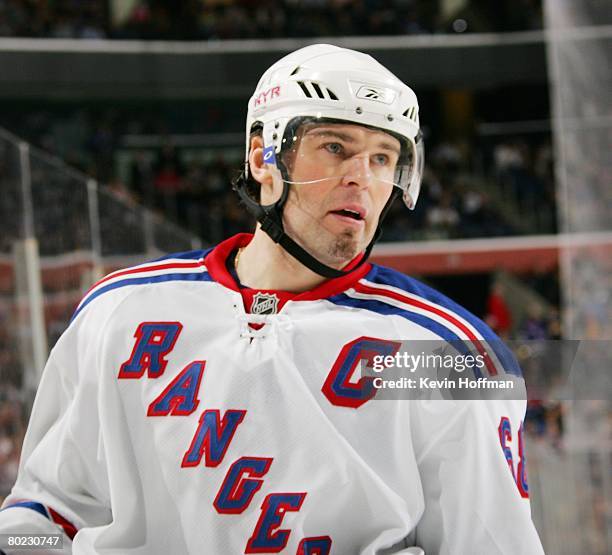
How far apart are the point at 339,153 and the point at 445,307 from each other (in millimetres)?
312

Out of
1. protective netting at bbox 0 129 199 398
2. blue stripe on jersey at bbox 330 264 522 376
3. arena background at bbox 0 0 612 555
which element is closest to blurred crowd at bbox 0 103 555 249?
arena background at bbox 0 0 612 555

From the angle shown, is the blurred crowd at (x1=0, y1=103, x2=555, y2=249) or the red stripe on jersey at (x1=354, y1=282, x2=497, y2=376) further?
the blurred crowd at (x1=0, y1=103, x2=555, y2=249)

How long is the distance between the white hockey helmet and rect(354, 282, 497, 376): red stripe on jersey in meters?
0.18

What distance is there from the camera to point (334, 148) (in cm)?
199

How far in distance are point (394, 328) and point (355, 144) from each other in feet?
1.03

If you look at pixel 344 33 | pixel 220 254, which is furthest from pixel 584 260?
pixel 344 33

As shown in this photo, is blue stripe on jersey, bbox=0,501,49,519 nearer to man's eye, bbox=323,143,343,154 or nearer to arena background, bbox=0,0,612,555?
man's eye, bbox=323,143,343,154

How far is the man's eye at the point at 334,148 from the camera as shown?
1.98 metres

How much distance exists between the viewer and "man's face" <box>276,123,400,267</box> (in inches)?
77.2

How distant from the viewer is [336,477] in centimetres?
187

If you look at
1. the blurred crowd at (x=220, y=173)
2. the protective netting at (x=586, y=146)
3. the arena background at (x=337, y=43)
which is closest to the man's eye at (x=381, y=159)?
the protective netting at (x=586, y=146)

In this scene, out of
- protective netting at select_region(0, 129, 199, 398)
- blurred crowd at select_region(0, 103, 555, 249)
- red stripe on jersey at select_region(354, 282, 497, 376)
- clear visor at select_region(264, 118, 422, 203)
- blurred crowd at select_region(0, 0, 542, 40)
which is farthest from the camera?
blurred crowd at select_region(0, 0, 542, 40)

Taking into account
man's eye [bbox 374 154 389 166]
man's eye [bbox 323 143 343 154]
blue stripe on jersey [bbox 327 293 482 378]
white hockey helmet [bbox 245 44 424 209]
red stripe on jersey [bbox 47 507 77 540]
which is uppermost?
white hockey helmet [bbox 245 44 424 209]

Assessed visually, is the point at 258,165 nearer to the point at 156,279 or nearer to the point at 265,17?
the point at 156,279
